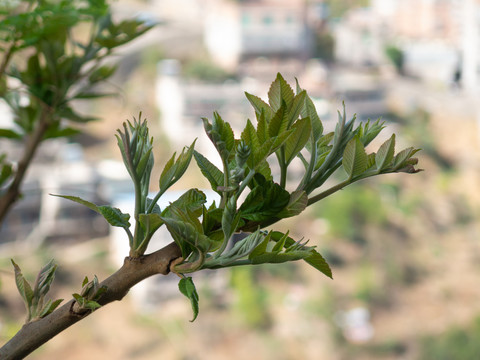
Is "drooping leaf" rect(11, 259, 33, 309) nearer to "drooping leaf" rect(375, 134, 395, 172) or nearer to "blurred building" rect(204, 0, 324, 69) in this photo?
"drooping leaf" rect(375, 134, 395, 172)

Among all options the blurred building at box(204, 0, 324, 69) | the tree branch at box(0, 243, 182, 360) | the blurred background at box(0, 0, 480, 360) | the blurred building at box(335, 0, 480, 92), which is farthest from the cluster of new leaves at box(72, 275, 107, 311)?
the blurred building at box(335, 0, 480, 92)

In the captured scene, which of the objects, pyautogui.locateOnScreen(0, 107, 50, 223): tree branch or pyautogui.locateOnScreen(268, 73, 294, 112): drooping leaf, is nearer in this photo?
pyautogui.locateOnScreen(268, 73, 294, 112): drooping leaf

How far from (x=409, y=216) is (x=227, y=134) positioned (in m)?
8.96

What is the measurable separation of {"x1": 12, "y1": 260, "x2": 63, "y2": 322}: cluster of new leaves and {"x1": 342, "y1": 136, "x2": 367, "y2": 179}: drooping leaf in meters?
0.08

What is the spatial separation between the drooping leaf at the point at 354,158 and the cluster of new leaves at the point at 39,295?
0.08 m

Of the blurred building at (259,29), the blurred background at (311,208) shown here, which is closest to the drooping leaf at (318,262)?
the blurred background at (311,208)

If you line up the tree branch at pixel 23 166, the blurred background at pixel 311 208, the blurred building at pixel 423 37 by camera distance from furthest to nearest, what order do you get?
the blurred building at pixel 423 37 → the blurred background at pixel 311 208 → the tree branch at pixel 23 166

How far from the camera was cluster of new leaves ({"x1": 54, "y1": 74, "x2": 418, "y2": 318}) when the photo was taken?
0.49ft

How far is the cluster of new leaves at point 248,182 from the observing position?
0.49 ft

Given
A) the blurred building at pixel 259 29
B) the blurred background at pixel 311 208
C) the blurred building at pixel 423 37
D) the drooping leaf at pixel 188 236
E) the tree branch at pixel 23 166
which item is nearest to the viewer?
the drooping leaf at pixel 188 236

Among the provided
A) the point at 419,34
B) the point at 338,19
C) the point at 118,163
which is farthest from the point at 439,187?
the point at 118,163

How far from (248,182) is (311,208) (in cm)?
821

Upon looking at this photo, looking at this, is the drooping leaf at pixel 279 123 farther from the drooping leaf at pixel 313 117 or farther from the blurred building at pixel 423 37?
the blurred building at pixel 423 37

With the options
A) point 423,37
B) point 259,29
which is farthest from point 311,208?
point 423,37
